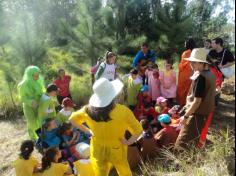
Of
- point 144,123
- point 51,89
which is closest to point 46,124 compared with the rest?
point 51,89

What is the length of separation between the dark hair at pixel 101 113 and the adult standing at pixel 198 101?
109 cm

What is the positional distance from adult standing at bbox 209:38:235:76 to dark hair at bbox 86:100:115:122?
3129 mm

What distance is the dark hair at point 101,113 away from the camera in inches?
116

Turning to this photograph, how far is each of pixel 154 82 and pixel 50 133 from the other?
2400mm

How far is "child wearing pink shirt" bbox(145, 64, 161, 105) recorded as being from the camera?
6547 mm

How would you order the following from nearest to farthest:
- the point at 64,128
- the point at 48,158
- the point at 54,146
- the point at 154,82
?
the point at 48,158 → the point at 54,146 → the point at 64,128 → the point at 154,82

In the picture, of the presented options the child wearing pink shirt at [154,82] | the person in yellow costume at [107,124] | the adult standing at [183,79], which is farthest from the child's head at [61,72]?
the person in yellow costume at [107,124]

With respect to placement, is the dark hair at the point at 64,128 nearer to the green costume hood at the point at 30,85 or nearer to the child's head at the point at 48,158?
the green costume hood at the point at 30,85

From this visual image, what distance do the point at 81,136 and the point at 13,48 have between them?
3.52m

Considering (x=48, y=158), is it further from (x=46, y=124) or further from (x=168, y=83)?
(x=168, y=83)

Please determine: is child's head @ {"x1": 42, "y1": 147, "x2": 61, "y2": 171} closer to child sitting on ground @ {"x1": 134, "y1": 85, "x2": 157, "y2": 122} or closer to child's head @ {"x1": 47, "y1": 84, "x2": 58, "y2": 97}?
child's head @ {"x1": 47, "y1": 84, "x2": 58, "y2": 97}

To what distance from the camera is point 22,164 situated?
399cm

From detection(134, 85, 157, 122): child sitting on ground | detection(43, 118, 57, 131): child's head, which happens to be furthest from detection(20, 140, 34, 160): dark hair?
detection(134, 85, 157, 122): child sitting on ground

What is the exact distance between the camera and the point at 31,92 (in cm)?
535
